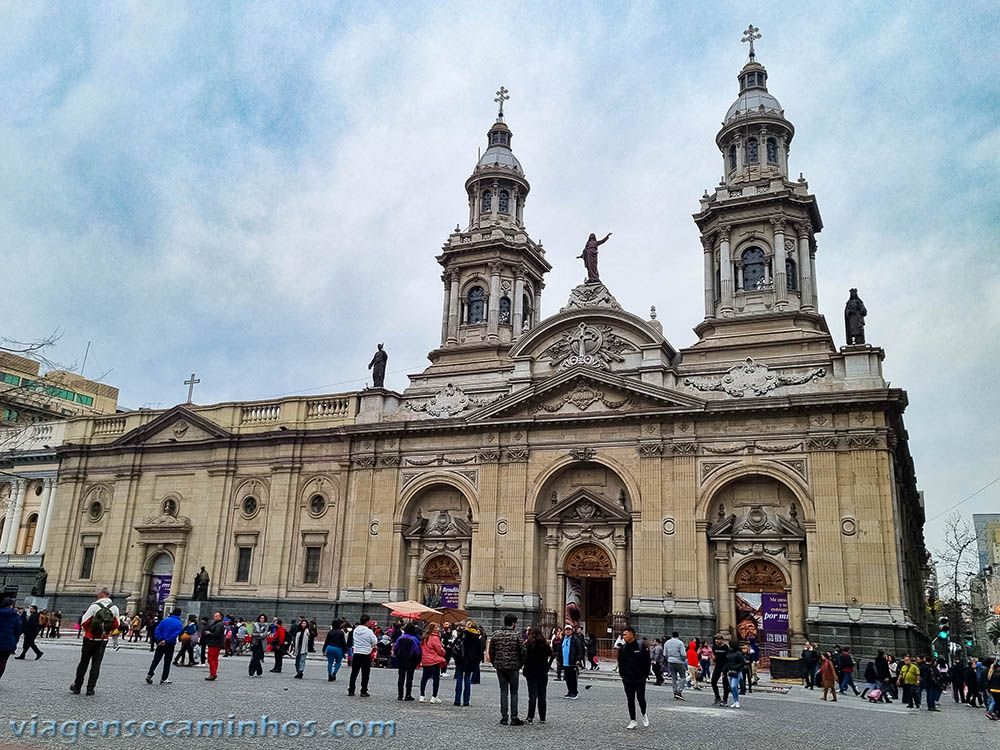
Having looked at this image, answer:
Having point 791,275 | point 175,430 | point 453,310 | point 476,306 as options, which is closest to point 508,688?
point 791,275

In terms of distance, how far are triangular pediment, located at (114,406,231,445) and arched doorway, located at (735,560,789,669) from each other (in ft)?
95.5

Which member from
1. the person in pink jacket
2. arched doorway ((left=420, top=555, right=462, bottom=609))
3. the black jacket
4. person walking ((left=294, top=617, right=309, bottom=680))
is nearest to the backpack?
the person in pink jacket

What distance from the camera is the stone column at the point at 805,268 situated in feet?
144

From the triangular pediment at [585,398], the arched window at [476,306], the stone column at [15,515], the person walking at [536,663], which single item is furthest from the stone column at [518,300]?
the person walking at [536,663]

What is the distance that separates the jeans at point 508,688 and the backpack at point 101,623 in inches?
277

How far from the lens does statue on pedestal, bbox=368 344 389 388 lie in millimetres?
46938

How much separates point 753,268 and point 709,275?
2480 mm

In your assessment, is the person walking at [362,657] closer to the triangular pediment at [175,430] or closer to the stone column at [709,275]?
the stone column at [709,275]

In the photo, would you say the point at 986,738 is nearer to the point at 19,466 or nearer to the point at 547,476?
the point at 547,476

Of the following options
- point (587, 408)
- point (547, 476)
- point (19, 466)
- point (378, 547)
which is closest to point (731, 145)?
point (587, 408)

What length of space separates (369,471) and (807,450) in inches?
845

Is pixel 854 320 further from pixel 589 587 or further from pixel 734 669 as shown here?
pixel 734 669

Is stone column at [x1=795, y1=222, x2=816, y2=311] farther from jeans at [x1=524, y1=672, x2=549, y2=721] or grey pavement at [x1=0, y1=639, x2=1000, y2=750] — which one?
jeans at [x1=524, y1=672, x2=549, y2=721]

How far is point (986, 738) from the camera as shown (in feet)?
56.7
